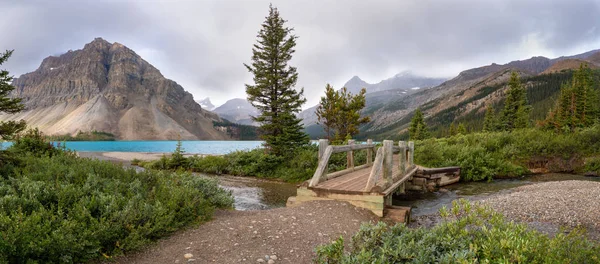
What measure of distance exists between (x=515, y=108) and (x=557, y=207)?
42.5 m

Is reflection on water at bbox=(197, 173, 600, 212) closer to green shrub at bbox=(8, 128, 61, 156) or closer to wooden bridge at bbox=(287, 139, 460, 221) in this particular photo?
wooden bridge at bbox=(287, 139, 460, 221)

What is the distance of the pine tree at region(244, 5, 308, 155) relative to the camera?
23.3 meters

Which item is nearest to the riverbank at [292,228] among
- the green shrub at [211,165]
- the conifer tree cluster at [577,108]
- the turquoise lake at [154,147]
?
the green shrub at [211,165]

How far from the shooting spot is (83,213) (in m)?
5.14

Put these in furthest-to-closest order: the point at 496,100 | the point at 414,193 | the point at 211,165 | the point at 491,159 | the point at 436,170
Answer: the point at 496,100 → the point at 211,165 → the point at 491,159 → the point at 436,170 → the point at 414,193

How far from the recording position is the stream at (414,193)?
13180mm

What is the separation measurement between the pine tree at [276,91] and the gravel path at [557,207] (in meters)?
14.9

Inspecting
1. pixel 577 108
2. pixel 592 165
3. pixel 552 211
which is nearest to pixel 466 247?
pixel 552 211

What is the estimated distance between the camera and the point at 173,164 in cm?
2581

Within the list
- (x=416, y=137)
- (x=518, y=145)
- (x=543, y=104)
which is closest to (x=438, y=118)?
(x=543, y=104)

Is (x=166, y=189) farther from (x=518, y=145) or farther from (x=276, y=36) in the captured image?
(x=518, y=145)

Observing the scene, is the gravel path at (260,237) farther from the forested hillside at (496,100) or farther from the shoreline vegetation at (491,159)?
the forested hillside at (496,100)

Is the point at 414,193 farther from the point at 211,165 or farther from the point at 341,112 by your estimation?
the point at 211,165

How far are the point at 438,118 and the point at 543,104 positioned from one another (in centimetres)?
6181
